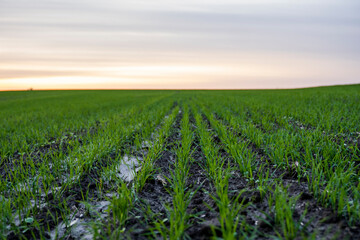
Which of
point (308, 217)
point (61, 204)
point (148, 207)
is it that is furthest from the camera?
point (61, 204)

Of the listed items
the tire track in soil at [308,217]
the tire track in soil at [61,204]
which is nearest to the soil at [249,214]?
the tire track in soil at [308,217]

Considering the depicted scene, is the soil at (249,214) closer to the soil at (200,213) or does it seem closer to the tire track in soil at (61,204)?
the soil at (200,213)

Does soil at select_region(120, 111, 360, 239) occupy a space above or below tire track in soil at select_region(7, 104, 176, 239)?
above

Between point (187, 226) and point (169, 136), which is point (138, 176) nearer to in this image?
point (187, 226)

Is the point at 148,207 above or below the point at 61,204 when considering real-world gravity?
above

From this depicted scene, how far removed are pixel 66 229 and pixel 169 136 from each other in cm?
364

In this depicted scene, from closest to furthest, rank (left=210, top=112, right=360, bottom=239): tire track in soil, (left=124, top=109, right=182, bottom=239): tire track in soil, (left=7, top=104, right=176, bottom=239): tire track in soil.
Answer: (left=210, top=112, right=360, bottom=239): tire track in soil < (left=124, top=109, right=182, bottom=239): tire track in soil < (left=7, top=104, right=176, bottom=239): tire track in soil

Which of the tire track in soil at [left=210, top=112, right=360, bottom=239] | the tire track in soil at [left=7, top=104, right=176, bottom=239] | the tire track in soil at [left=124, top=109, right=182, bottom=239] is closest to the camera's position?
the tire track in soil at [left=210, top=112, right=360, bottom=239]

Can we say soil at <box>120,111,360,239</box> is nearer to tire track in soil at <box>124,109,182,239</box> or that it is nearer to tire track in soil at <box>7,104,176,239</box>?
tire track in soil at <box>124,109,182,239</box>

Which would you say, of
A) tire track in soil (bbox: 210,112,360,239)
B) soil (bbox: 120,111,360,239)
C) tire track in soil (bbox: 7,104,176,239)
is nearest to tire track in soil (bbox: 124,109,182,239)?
soil (bbox: 120,111,360,239)

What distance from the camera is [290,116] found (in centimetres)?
777

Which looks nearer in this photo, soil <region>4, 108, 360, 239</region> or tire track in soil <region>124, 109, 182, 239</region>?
soil <region>4, 108, 360, 239</region>

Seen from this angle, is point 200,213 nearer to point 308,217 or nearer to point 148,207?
point 148,207

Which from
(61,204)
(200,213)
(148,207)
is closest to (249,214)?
(200,213)
